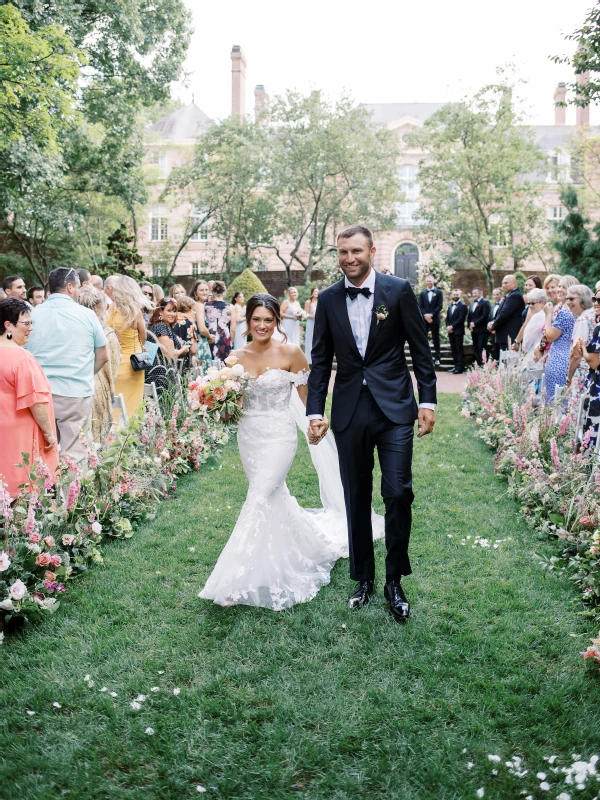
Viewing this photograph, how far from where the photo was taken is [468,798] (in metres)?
2.82

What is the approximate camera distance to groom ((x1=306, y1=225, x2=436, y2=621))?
4227 millimetres

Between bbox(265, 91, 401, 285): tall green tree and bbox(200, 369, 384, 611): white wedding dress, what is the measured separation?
2543 centimetres

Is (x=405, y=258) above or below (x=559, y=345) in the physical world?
above

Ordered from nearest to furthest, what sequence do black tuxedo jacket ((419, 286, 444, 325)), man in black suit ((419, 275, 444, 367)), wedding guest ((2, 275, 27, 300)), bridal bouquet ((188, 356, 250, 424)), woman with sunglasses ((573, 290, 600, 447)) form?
1. bridal bouquet ((188, 356, 250, 424))
2. woman with sunglasses ((573, 290, 600, 447))
3. wedding guest ((2, 275, 27, 300))
4. man in black suit ((419, 275, 444, 367))
5. black tuxedo jacket ((419, 286, 444, 325))

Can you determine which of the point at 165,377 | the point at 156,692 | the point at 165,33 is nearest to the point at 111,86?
the point at 165,33

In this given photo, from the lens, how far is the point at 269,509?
4.86 meters

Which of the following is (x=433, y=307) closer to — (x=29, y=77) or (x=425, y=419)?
(x=29, y=77)

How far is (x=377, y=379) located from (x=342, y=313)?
456 mm

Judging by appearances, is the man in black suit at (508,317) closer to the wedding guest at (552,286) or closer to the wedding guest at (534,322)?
the wedding guest at (534,322)

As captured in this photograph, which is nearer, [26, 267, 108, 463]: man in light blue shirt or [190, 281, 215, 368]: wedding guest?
[26, 267, 108, 463]: man in light blue shirt

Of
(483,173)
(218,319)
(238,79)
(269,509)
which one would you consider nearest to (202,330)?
(218,319)

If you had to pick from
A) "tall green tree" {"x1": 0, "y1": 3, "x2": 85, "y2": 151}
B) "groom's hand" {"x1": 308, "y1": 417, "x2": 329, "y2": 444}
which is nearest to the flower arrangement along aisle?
"groom's hand" {"x1": 308, "y1": 417, "x2": 329, "y2": 444}

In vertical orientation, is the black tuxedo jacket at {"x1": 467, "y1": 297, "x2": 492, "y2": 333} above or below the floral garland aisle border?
above

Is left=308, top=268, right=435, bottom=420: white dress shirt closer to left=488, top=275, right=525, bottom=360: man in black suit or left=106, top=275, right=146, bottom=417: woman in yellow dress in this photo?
left=106, top=275, right=146, bottom=417: woman in yellow dress
